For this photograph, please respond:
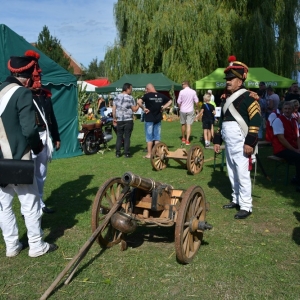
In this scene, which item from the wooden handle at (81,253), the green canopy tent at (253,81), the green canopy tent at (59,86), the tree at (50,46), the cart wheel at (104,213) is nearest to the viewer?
the wooden handle at (81,253)

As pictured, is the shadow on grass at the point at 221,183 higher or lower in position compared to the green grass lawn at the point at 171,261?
higher

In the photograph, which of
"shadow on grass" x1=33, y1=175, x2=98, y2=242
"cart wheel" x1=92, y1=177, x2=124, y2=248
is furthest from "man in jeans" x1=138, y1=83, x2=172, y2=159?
"cart wheel" x1=92, y1=177, x2=124, y2=248

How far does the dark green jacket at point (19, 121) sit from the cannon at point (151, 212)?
960mm

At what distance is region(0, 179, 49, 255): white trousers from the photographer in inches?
163

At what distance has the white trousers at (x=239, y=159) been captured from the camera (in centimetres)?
548

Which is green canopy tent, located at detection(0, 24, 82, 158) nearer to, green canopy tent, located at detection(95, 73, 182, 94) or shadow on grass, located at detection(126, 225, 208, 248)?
shadow on grass, located at detection(126, 225, 208, 248)

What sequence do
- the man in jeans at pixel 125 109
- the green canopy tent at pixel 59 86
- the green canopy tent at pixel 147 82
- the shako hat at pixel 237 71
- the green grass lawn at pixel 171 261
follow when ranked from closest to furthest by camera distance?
the green grass lawn at pixel 171 261 < the shako hat at pixel 237 71 < the green canopy tent at pixel 59 86 < the man in jeans at pixel 125 109 < the green canopy tent at pixel 147 82

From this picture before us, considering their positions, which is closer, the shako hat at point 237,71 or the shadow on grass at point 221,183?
the shako hat at point 237,71

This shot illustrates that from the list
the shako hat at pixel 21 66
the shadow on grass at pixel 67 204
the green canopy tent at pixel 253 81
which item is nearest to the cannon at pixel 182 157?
the shadow on grass at pixel 67 204

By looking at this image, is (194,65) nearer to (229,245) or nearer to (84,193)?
(84,193)

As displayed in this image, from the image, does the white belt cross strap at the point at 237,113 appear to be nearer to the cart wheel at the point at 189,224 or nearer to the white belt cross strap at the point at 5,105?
the cart wheel at the point at 189,224

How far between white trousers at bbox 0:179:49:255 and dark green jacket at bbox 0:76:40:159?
15.1 inches

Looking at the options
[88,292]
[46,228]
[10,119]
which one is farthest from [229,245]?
[10,119]

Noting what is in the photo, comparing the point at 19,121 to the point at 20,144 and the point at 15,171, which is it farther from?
the point at 15,171
